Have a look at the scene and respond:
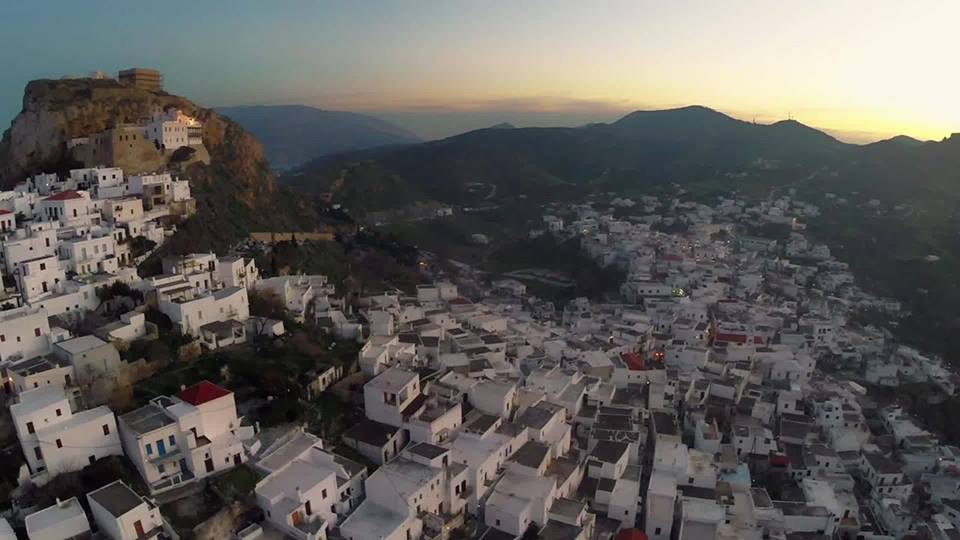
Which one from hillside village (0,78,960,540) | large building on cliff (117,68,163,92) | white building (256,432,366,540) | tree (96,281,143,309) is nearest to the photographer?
white building (256,432,366,540)

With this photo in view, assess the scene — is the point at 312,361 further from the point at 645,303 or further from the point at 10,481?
the point at 645,303

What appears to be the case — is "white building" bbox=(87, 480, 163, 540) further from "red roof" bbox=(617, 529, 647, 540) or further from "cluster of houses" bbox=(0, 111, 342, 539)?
"red roof" bbox=(617, 529, 647, 540)

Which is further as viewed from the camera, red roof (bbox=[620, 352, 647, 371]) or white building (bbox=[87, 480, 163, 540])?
red roof (bbox=[620, 352, 647, 371])

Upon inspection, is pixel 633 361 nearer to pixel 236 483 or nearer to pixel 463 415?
pixel 463 415

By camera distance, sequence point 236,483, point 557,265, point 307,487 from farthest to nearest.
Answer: point 557,265, point 236,483, point 307,487

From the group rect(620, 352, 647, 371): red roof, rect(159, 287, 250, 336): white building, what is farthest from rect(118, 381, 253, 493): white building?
rect(620, 352, 647, 371): red roof

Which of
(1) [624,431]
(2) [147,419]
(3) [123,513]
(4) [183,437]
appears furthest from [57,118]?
(1) [624,431]

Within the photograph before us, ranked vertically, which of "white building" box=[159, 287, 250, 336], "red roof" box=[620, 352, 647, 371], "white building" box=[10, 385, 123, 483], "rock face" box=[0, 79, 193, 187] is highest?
"rock face" box=[0, 79, 193, 187]
